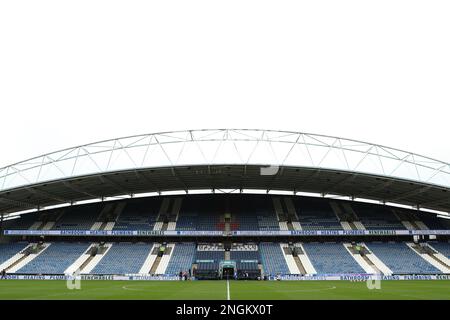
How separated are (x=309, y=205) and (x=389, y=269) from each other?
16.4 m

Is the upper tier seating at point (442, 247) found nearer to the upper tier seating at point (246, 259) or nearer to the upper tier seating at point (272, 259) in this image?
the upper tier seating at point (272, 259)

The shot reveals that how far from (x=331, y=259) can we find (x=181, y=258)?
1848cm

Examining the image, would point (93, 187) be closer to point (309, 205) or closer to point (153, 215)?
point (153, 215)

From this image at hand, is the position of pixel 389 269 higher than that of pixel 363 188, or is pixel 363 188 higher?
pixel 363 188

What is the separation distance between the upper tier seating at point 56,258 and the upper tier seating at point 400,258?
38.4 metres

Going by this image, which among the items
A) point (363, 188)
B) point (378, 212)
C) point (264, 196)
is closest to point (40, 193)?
point (264, 196)

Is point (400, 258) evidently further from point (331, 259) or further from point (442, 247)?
point (331, 259)

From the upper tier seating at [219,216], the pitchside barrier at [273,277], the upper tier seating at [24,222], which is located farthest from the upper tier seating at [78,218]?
the pitchside barrier at [273,277]

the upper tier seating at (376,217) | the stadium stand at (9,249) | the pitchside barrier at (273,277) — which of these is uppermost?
the upper tier seating at (376,217)

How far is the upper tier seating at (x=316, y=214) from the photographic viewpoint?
54.0 metres
